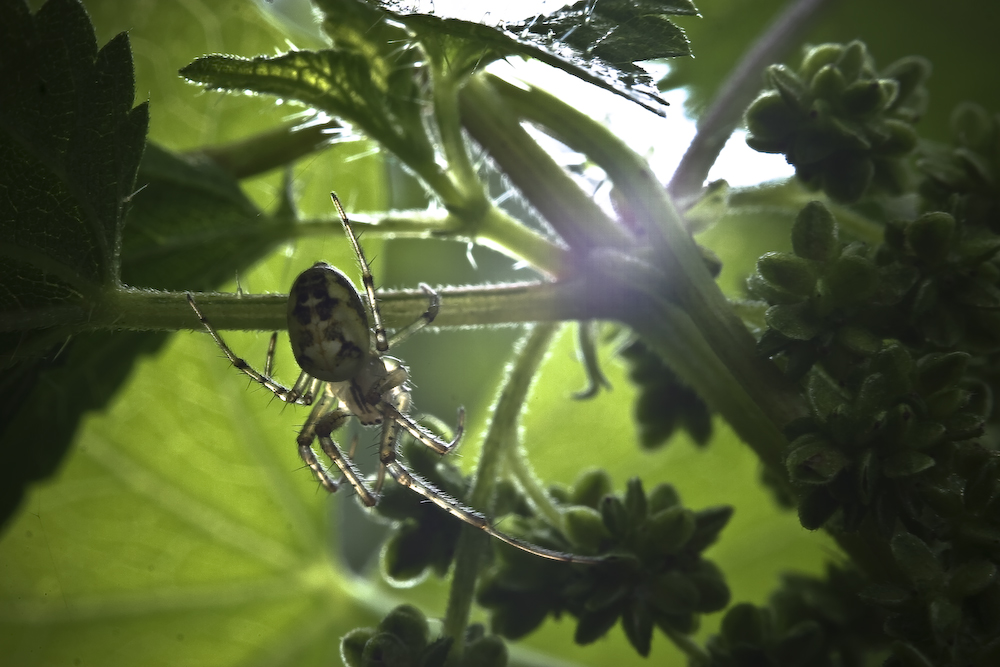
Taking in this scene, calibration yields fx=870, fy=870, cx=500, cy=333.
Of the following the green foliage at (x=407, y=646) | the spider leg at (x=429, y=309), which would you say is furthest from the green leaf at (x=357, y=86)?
the green foliage at (x=407, y=646)

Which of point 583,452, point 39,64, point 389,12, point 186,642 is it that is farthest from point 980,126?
point 186,642

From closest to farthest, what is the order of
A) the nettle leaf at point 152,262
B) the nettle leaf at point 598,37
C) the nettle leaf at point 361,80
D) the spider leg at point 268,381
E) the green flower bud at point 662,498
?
the nettle leaf at point 598,37, the nettle leaf at point 361,80, the green flower bud at point 662,498, the nettle leaf at point 152,262, the spider leg at point 268,381

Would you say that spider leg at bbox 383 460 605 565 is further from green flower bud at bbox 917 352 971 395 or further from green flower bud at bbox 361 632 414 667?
green flower bud at bbox 917 352 971 395

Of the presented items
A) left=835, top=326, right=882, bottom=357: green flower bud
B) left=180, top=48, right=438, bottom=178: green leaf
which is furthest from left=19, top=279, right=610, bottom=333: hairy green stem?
left=835, top=326, right=882, bottom=357: green flower bud

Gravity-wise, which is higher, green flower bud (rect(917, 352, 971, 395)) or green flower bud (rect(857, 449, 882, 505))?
green flower bud (rect(917, 352, 971, 395))

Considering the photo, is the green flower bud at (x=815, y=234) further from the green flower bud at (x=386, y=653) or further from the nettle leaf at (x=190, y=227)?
the nettle leaf at (x=190, y=227)

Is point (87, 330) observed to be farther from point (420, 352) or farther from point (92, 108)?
point (420, 352)

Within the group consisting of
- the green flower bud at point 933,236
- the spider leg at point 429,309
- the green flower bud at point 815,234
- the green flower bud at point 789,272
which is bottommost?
the spider leg at point 429,309
